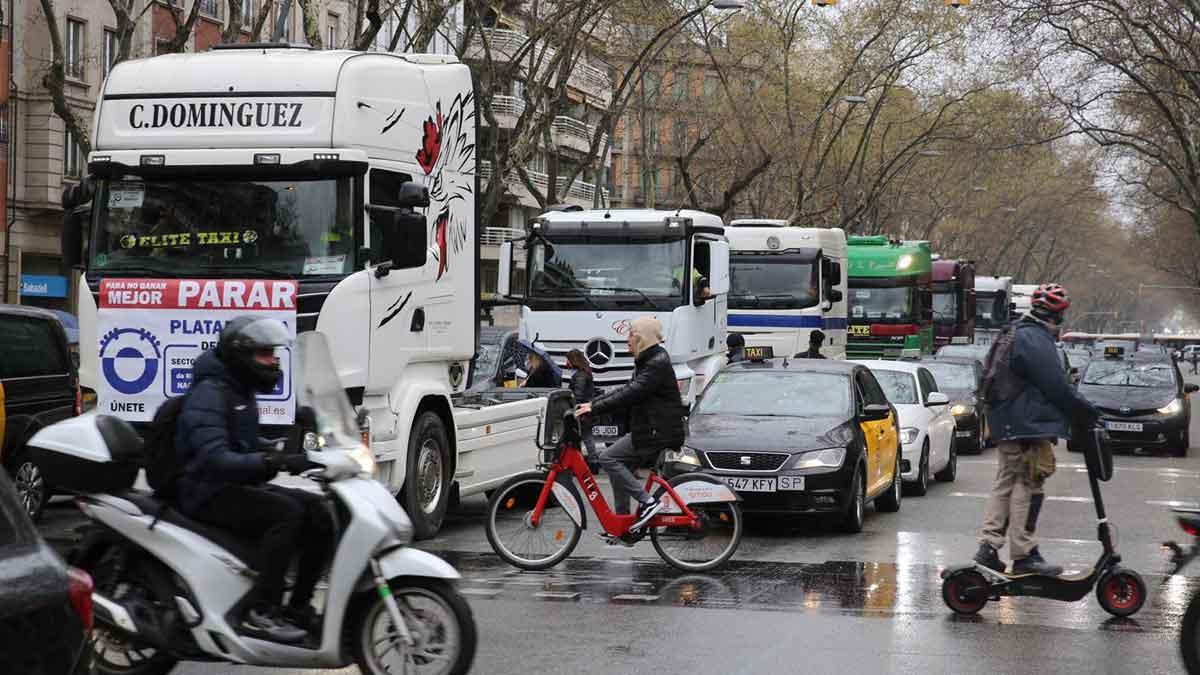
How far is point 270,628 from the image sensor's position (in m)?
6.98

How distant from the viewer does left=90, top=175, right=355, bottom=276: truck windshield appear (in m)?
11.8

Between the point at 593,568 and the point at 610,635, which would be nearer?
the point at 610,635

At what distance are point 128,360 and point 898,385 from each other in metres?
10.7

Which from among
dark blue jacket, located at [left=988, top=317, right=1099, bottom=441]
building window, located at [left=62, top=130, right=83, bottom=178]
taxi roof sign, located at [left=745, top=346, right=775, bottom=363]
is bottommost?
taxi roof sign, located at [left=745, top=346, right=775, bottom=363]

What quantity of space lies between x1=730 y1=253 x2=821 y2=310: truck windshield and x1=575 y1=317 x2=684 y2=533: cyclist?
1598cm

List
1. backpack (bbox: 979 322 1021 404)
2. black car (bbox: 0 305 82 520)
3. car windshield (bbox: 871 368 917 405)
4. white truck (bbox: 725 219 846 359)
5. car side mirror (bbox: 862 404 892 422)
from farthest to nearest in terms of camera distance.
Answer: white truck (bbox: 725 219 846 359)
car windshield (bbox: 871 368 917 405)
car side mirror (bbox: 862 404 892 422)
black car (bbox: 0 305 82 520)
backpack (bbox: 979 322 1021 404)

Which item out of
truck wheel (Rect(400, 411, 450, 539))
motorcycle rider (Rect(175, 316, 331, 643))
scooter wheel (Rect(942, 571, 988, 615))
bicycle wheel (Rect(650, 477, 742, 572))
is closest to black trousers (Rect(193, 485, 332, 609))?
motorcycle rider (Rect(175, 316, 331, 643))

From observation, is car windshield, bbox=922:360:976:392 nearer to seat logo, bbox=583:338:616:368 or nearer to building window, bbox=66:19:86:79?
seat logo, bbox=583:338:616:368

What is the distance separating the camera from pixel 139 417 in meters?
11.7

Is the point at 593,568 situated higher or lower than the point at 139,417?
lower

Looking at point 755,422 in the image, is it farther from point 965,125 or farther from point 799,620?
point 965,125

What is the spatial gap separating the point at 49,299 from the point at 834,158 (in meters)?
28.4

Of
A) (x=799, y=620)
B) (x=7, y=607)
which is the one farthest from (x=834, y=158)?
(x=7, y=607)

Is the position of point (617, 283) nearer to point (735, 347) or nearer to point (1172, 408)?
point (735, 347)
